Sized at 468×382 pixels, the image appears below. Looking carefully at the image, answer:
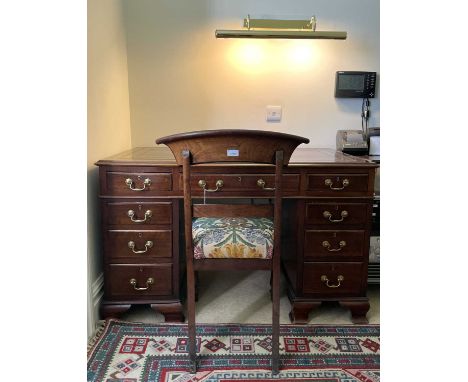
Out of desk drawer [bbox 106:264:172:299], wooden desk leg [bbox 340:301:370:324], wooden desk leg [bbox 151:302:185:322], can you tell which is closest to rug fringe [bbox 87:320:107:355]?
desk drawer [bbox 106:264:172:299]

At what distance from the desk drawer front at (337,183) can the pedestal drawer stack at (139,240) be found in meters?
0.62

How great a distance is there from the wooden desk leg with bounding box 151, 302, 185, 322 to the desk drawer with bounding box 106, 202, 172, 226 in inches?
15.7

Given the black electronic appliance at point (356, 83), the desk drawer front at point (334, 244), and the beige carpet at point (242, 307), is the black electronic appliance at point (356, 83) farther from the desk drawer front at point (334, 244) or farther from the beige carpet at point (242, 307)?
the beige carpet at point (242, 307)

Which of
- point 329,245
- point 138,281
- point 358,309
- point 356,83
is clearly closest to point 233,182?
point 329,245

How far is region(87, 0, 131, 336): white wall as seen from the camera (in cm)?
156

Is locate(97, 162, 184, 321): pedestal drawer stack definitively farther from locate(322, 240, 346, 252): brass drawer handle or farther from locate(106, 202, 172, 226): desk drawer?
locate(322, 240, 346, 252): brass drawer handle

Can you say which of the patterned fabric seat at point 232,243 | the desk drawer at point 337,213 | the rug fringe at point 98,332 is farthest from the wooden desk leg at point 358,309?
the rug fringe at point 98,332

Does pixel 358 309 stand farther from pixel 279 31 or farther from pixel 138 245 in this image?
pixel 279 31

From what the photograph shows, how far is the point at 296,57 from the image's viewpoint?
2127 millimetres
